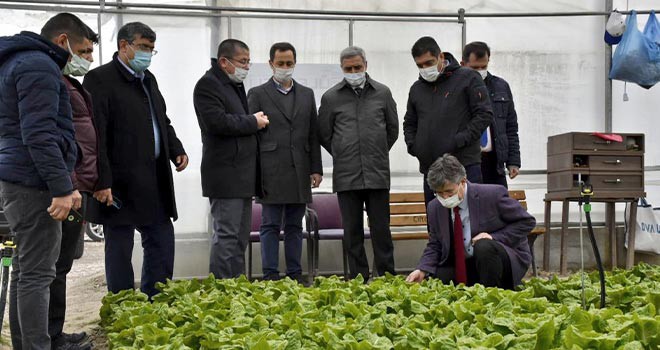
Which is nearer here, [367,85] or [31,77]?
[31,77]

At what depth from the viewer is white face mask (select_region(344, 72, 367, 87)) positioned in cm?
632

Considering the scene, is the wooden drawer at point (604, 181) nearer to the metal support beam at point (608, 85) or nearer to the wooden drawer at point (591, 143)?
the wooden drawer at point (591, 143)

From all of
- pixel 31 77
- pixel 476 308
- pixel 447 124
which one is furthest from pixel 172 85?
pixel 476 308

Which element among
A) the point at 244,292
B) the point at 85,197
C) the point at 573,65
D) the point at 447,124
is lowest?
the point at 244,292

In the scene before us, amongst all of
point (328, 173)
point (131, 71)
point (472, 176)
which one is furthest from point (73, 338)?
point (328, 173)

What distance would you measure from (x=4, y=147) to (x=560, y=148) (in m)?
5.27

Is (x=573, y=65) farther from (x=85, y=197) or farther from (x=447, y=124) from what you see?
(x=85, y=197)

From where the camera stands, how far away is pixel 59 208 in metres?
3.68

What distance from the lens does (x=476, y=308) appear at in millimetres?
3688

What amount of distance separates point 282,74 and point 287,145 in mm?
532

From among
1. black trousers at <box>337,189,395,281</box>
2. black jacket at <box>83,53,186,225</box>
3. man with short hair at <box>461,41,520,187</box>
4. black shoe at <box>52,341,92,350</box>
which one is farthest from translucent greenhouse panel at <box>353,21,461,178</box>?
black shoe at <box>52,341,92,350</box>

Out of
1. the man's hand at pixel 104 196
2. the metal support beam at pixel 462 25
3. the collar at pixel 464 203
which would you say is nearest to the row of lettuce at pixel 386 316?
the man's hand at pixel 104 196

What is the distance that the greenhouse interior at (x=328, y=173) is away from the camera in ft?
12.2

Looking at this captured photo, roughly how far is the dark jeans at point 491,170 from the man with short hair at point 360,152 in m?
0.78
